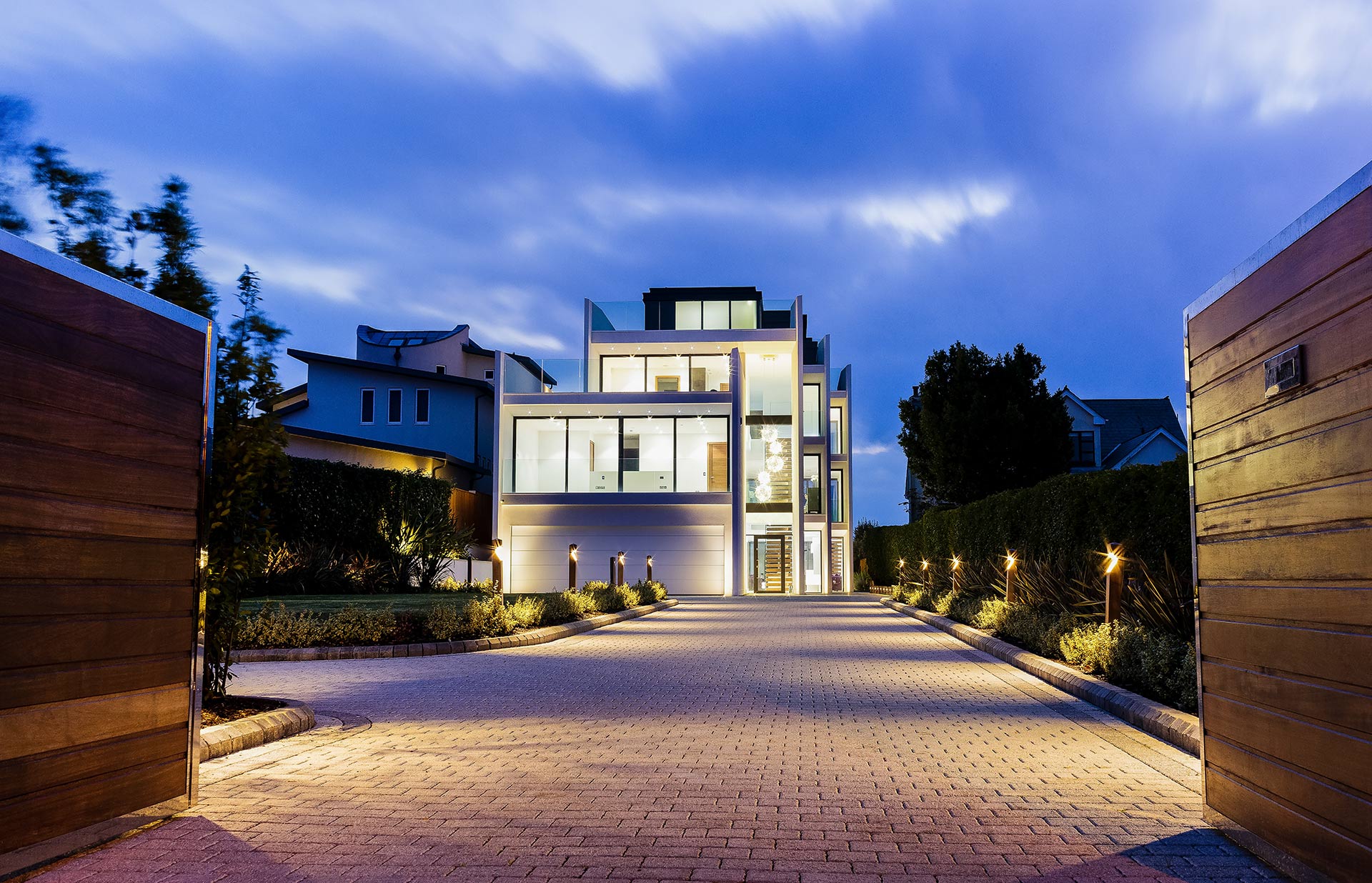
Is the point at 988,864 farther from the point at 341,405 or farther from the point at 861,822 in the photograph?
the point at 341,405

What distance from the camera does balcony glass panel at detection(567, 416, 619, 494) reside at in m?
39.1

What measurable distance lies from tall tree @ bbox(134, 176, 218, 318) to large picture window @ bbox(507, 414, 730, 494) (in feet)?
102

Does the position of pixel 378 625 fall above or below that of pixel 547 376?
below

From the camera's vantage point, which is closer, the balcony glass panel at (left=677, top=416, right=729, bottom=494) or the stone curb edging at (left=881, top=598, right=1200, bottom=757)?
the stone curb edging at (left=881, top=598, right=1200, bottom=757)

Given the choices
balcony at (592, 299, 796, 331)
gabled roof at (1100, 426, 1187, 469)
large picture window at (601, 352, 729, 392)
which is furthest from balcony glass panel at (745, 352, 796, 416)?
gabled roof at (1100, 426, 1187, 469)

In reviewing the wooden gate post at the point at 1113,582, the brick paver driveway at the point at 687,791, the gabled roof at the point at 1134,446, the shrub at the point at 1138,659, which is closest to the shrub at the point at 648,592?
the wooden gate post at the point at 1113,582

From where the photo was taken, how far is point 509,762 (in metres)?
6.89

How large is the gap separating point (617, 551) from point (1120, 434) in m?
26.2

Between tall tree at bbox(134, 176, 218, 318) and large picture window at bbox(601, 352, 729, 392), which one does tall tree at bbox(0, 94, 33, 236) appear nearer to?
tall tree at bbox(134, 176, 218, 318)

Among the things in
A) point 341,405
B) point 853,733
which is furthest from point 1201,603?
point 341,405

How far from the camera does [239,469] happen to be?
7605 mm

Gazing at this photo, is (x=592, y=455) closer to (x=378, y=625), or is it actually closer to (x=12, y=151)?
(x=378, y=625)

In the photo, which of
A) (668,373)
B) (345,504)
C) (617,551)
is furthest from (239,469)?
(668,373)

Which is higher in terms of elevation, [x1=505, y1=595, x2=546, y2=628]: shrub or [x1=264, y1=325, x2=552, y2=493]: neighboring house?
[x1=264, y1=325, x2=552, y2=493]: neighboring house
